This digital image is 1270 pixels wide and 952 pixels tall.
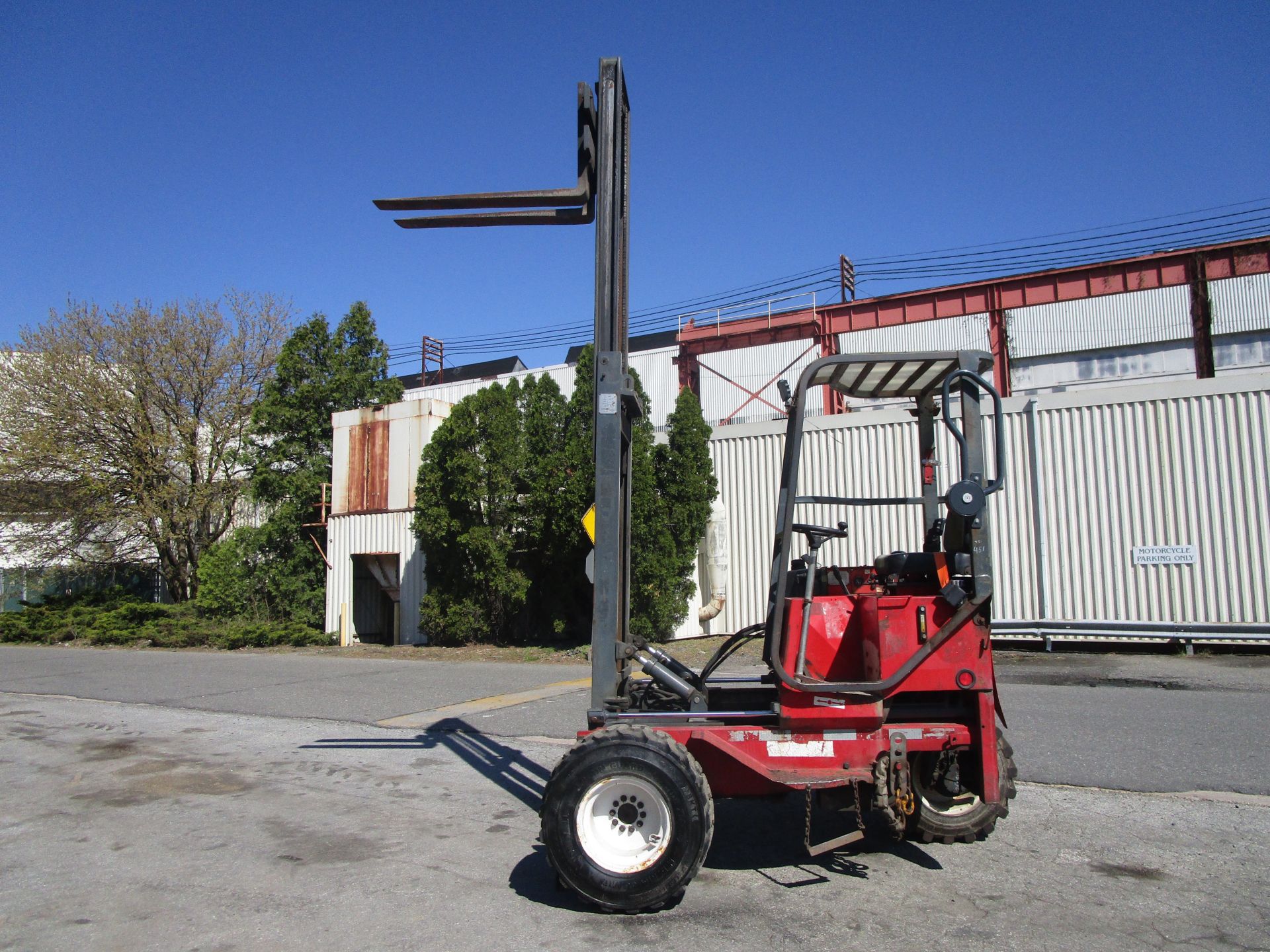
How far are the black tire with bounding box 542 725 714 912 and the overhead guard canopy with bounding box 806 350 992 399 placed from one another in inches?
83.4

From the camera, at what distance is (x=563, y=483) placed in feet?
58.4

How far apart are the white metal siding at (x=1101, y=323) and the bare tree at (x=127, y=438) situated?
26.1m

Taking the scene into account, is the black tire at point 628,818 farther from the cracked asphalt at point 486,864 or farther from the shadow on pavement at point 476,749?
the shadow on pavement at point 476,749

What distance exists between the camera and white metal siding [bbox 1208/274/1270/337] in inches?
1142

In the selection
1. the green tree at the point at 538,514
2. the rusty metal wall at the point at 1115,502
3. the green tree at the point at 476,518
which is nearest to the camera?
the rusty metal wall at the point at 1115,502

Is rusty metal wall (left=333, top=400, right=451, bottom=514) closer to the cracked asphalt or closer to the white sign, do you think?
the cracked asphalt

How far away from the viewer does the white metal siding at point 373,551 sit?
21.8 metres

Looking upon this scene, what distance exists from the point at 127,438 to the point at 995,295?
27.8m

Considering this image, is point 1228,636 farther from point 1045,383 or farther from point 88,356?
point 88,356

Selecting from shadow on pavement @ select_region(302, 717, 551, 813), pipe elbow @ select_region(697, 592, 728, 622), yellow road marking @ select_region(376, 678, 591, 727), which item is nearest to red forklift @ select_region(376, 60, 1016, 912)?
shadow on pavement @ select_region(302, 717, 551, 813)

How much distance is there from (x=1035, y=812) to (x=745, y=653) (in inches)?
382

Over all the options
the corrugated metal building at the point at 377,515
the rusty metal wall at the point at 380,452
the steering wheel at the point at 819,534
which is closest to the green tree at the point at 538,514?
the corrugated metal building at the point at 377,515

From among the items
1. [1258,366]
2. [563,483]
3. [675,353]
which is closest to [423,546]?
[563,483]

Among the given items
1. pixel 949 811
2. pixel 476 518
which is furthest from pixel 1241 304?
pixel 949 811
